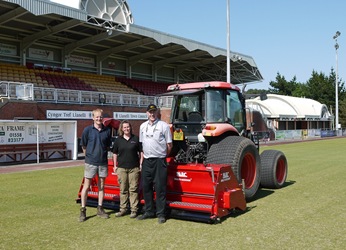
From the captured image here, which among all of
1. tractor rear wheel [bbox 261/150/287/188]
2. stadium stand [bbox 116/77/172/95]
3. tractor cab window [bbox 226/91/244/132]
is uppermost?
stadium stand [bbox 116/77/172/95]

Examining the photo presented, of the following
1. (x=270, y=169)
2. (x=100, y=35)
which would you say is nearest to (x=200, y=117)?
(x=270, y=169)

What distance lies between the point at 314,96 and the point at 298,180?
70.7 metres

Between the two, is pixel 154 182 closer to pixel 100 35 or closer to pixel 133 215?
pixel 133 215

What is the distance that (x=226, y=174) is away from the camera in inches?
257

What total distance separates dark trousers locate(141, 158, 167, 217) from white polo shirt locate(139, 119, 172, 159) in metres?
0.10

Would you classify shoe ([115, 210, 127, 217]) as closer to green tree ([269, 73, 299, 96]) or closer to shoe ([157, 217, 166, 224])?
shoe ([157, 217, 166, 224])

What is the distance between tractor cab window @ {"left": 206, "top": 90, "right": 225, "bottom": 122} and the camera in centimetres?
788

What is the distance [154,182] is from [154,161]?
34cm

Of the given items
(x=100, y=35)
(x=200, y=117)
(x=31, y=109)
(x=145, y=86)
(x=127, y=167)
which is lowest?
(x=127, y=167)

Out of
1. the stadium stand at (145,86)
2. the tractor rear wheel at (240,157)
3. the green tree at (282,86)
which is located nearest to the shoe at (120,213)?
the tractor rear wheel at (240,157)

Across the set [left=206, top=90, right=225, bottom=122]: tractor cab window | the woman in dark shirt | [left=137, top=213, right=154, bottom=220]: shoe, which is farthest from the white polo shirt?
[left=206, top=90, right=225, bottom=122]: tractor cab window

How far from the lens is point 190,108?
27.3 feet

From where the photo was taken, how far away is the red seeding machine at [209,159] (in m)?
6.41

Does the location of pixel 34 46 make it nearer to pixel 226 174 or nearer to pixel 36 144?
pixel 36 144
